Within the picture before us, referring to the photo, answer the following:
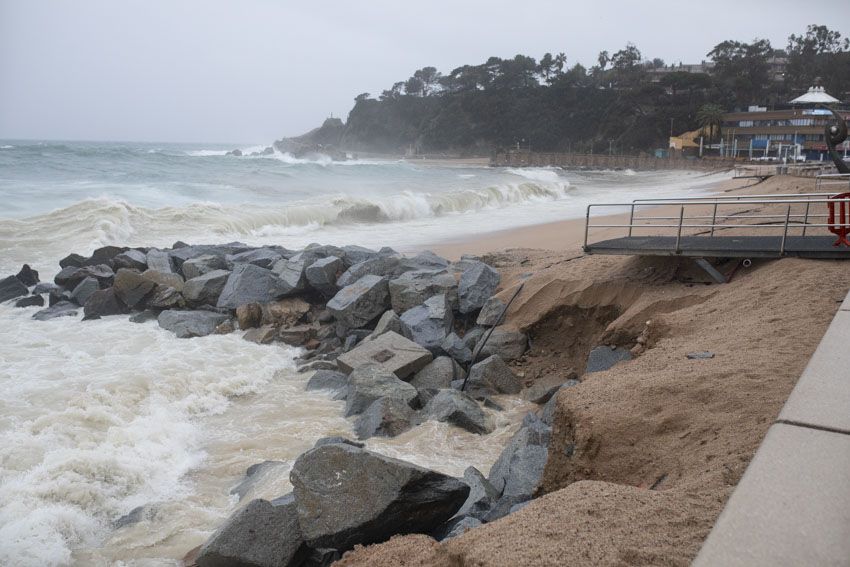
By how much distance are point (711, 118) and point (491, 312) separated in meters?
74.6

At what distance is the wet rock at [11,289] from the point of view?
1221 cm

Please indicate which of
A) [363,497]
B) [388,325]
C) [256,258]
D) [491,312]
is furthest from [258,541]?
[256,258]

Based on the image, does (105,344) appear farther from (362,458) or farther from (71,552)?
(362,458)

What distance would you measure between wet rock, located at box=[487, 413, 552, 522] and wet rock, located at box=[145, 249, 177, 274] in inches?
366

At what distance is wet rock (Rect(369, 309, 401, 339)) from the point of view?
942cm

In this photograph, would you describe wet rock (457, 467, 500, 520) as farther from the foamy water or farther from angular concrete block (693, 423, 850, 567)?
angular concrete block (693, 423, 850, 567)

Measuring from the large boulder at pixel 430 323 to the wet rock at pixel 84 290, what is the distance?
6463 mm

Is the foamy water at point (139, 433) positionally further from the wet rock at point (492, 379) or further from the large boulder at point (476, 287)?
the large boulder at point (476, 287)

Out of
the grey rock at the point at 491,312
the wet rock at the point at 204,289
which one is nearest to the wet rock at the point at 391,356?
the grey rock at the point at 491,312

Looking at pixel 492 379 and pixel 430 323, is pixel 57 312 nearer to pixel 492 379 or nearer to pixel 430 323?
pixel 430 323

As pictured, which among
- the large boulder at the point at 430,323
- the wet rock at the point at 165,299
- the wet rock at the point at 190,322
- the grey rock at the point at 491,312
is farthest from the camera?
the wet rock at the point at 165,299

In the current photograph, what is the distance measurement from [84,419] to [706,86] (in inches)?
3745

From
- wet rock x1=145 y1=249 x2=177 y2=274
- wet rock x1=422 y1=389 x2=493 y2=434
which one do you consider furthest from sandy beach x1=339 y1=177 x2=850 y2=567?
wet rock x1=145 y1=249 x2=177 y2=274

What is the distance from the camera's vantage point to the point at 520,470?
16.2ft
